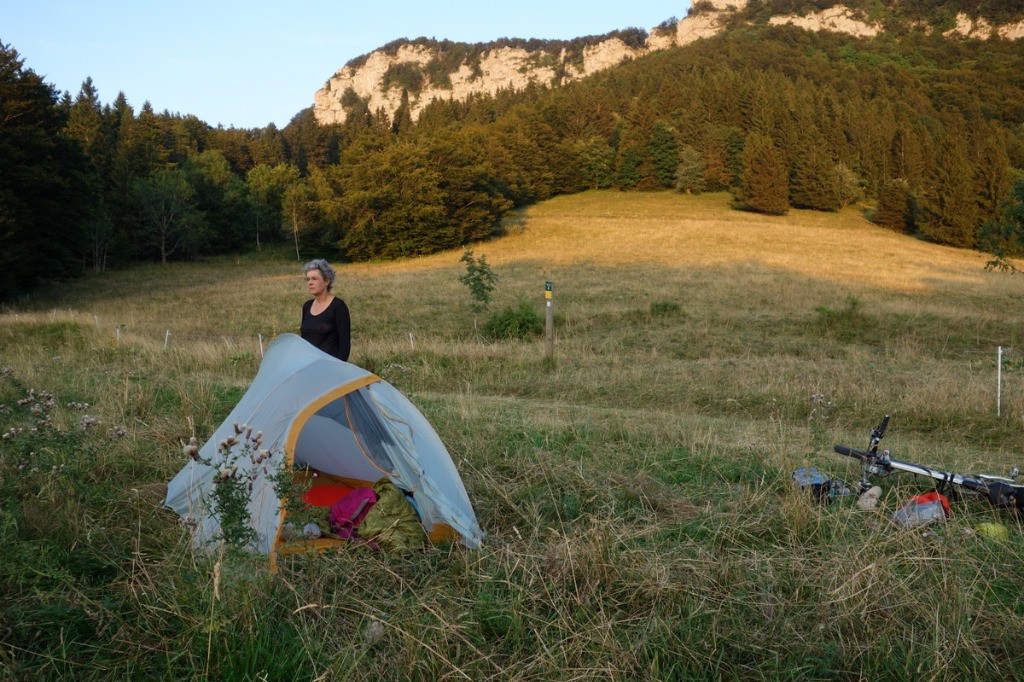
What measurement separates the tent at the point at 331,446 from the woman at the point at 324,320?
0.77 meters

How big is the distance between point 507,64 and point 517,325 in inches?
6872

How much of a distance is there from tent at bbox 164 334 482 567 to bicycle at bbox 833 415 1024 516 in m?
2.82

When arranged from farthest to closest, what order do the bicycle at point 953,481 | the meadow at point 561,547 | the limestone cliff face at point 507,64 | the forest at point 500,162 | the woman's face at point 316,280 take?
the limestone cliff face at point 507,64
the forest at point 500,162
the woman's face at point 316,280
the bicycle at point 953,481
the meadow at point 561,547

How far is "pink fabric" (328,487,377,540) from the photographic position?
15.7 feet

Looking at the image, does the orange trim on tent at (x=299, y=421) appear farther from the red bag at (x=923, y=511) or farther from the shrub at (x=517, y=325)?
the shrub at (x=517, y=325)

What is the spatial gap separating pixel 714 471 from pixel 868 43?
135 metres

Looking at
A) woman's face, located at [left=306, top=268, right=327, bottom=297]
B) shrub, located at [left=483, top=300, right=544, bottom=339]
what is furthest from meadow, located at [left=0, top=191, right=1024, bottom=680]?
shrub, located at [left=483, top=300, right=544, bottom=339]

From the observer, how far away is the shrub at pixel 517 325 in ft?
60.3

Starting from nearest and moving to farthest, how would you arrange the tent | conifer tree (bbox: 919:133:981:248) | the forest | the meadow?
the meadow → the tent → the forest → conifer tree (bbox: 919:133:981:248)

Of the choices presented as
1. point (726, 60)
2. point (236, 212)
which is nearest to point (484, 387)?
point (236, 212)

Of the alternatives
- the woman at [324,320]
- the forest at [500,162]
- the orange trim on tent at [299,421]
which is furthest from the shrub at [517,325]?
the forest at [500,162]

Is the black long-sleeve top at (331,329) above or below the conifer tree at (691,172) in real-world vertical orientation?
below

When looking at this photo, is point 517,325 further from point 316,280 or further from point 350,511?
point 350,511

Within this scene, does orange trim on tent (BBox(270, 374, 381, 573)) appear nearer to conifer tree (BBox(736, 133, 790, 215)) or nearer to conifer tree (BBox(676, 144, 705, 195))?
conifer tree (BBox(736, 133, 790, 215))
